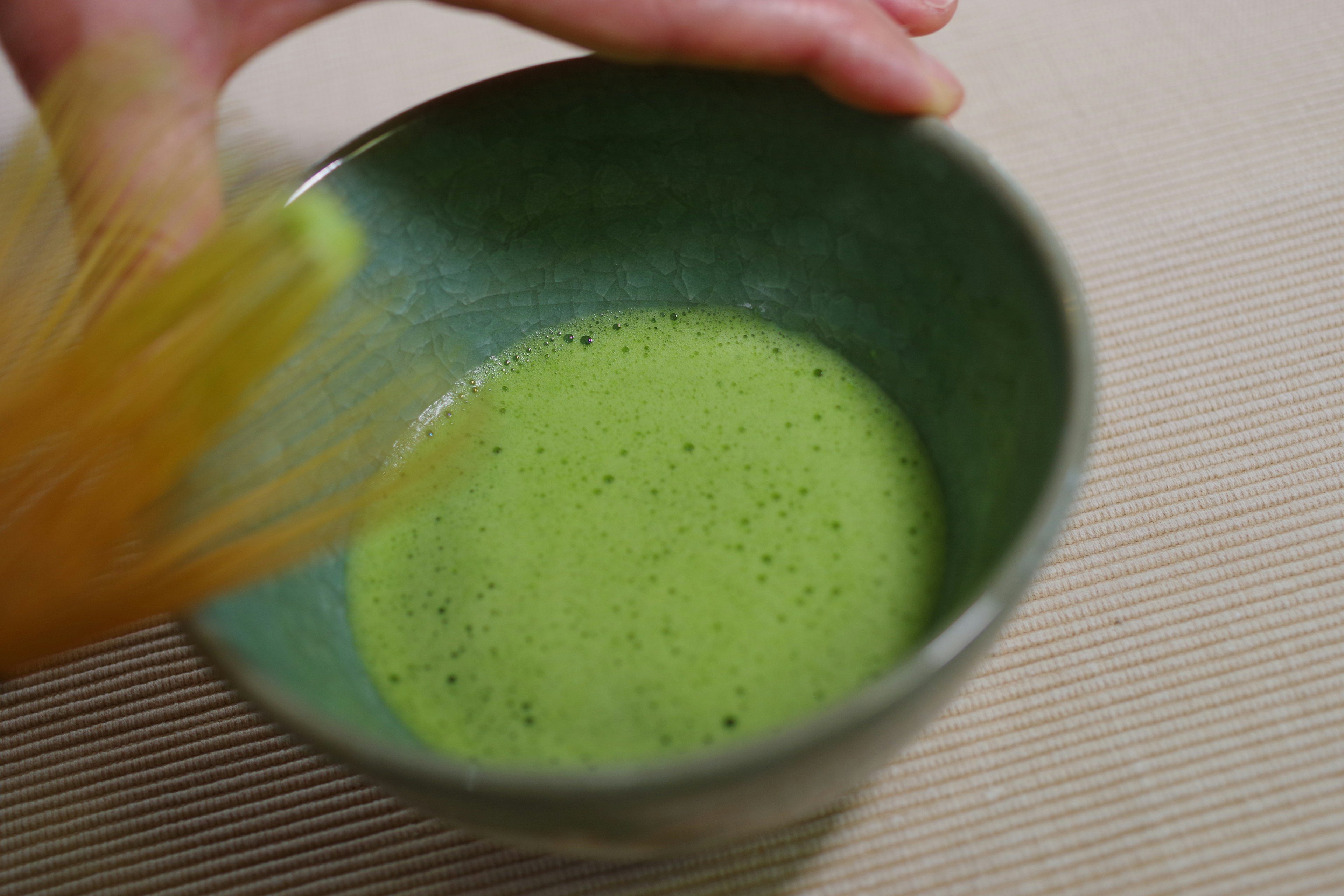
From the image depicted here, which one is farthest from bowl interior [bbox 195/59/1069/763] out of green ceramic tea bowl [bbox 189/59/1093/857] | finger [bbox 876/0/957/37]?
finger [bbox 876/0/957/37]

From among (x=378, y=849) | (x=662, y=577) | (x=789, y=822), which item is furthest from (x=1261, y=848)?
(x=378, y=849)

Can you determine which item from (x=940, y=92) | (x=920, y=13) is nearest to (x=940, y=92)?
(x=940, y=92)

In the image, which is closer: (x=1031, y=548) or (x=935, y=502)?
(x=1031, y=548)

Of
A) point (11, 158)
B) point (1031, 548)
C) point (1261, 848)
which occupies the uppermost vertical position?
point (11, 158)

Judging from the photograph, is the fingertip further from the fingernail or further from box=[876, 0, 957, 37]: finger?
box=[876, 0, 957, 37]: finger

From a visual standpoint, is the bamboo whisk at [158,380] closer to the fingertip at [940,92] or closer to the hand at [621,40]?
the hand at [621,40]

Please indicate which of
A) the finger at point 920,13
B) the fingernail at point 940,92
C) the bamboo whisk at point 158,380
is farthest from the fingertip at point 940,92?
the bamboo whisk at point 158,380

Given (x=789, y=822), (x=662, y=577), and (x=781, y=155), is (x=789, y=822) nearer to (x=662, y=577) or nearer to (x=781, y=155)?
(x=662, y=577)
